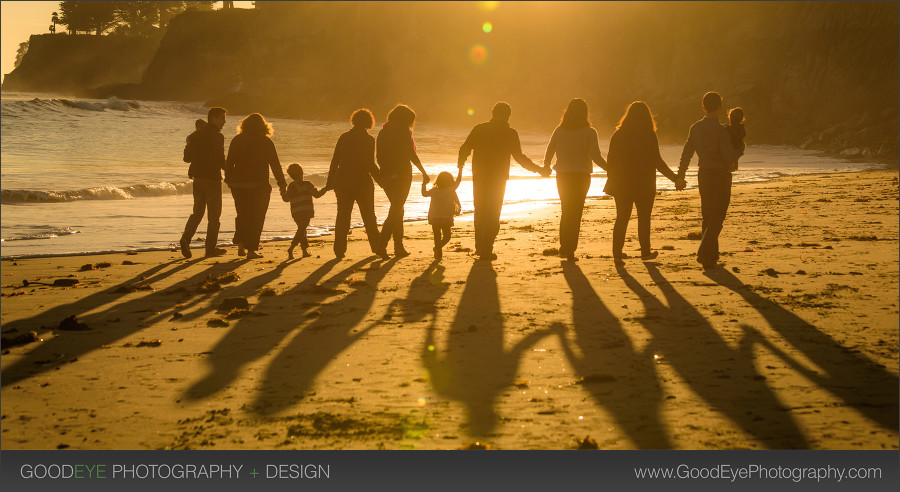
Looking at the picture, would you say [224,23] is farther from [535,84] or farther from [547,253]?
[547,253]

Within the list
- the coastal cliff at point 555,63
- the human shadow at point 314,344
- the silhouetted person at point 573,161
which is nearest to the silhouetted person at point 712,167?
the silhouetted person at point 573,161

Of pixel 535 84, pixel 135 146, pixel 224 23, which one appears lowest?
pixel 135 146

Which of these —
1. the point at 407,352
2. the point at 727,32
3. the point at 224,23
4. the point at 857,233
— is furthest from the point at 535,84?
the point at 407,352

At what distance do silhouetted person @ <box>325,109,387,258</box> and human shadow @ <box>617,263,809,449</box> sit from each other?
13.5 feet

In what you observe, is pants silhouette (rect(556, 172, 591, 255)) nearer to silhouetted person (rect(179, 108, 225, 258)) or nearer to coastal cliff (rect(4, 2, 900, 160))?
silhouetted person (rect(179, 108, 225, 258))

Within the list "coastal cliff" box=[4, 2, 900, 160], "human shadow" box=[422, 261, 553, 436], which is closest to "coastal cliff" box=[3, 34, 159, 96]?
"coastal cliff" box=[4, 2, 900, 160]

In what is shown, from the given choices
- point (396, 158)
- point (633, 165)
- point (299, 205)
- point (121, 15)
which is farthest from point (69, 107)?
point (121, 15)

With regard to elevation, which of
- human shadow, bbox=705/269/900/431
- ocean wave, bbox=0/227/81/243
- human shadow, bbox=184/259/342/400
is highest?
human shadow, bbox=705/269/900/431

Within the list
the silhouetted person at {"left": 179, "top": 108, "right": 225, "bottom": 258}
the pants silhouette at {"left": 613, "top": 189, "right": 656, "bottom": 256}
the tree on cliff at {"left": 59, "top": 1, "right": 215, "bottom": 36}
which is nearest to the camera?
the pants silhouette at {"left": 613, "top": 189, "right": 656, "bottom": 256}

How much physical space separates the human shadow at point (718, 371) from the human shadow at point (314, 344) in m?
1.88

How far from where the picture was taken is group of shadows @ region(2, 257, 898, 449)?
13.0ft

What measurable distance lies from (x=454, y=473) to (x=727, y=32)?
66427 mm

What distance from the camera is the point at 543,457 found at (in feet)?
11.4

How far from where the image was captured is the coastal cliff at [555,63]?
5872 cm
